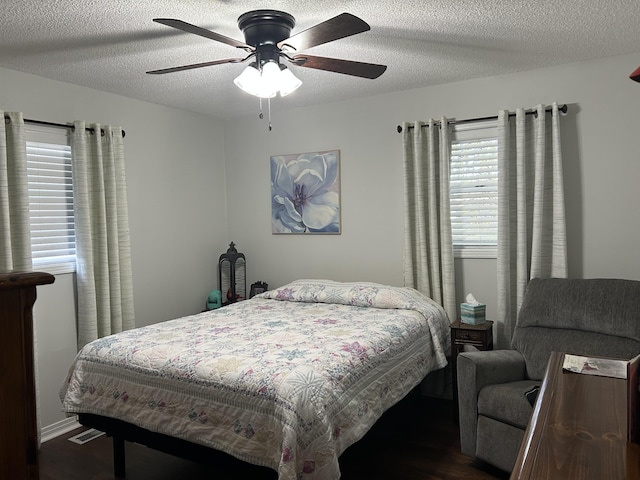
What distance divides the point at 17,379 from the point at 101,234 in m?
3.12

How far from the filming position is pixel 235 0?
236cm

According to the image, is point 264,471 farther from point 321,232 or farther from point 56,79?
point 56,79

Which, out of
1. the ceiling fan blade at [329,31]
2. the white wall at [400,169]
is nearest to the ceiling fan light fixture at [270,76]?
the ceiling fan blade at [329,31]

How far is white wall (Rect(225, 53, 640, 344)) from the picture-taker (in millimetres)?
3385

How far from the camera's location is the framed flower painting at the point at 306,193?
14.8 ft

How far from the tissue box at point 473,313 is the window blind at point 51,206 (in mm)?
2929

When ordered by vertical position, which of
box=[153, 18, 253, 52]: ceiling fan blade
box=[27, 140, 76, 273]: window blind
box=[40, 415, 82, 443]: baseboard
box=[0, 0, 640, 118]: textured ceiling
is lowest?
box=[40, 415, 82, 443]: baseboard

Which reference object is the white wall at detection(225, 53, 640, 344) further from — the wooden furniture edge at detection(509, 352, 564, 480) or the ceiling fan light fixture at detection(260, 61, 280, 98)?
the wooden furniture edge at detection(509, 352, 564, 480)

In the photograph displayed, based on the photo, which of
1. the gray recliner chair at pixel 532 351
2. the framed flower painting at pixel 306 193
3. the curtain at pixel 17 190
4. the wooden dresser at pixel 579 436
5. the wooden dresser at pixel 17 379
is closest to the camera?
the wooden dresser at pixel 17 379

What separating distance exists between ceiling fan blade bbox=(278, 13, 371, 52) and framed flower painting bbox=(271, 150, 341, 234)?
6.76ft

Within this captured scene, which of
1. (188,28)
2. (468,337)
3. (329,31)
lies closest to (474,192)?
(468,337)

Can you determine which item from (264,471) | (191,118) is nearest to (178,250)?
(191,118)

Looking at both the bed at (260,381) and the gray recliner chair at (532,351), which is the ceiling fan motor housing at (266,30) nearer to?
the bed at (260,381)

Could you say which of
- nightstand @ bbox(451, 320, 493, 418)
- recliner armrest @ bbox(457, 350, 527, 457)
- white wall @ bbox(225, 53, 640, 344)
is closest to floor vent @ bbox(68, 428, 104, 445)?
white wall @ bbox(225, 53, 640, 344)
